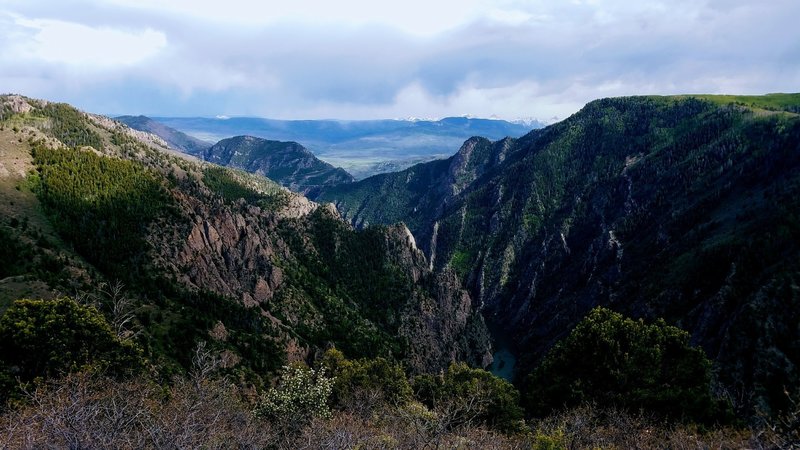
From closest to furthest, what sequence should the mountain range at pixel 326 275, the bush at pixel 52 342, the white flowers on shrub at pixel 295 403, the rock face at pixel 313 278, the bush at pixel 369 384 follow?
1. the bush at pixel 52 342
2. the white flowers on shrub at pixel 295 403
3. the bush at pixel 369 384
4. the mountain range at pixel 326 275
5. the rock face at pixel 313 278

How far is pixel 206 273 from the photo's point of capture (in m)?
119

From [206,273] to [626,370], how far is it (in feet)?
317

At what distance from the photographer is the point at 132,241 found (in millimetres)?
112062

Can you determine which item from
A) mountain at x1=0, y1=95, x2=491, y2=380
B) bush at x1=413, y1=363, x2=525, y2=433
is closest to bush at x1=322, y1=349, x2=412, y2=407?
bush at x1=413, y1=363, x2=525, y2=433

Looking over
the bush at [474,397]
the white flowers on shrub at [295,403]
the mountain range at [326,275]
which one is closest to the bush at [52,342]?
the mountain range at [326,275]

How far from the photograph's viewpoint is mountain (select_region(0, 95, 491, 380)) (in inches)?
3292

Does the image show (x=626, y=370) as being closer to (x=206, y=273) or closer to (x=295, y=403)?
(x=295, y=403)

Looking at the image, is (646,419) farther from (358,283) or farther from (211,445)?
(358,283)

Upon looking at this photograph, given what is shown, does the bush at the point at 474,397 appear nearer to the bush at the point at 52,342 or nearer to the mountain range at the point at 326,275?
the mountain range at the point at 326,275

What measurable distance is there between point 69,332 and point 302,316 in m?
84.0

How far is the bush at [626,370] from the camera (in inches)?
2138

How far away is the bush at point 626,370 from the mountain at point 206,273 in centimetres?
5199

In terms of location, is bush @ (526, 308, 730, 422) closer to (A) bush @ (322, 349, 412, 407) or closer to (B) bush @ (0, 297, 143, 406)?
(A) bush @ (322, 349, 412, 407)

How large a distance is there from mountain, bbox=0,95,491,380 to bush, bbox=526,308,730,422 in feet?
171
